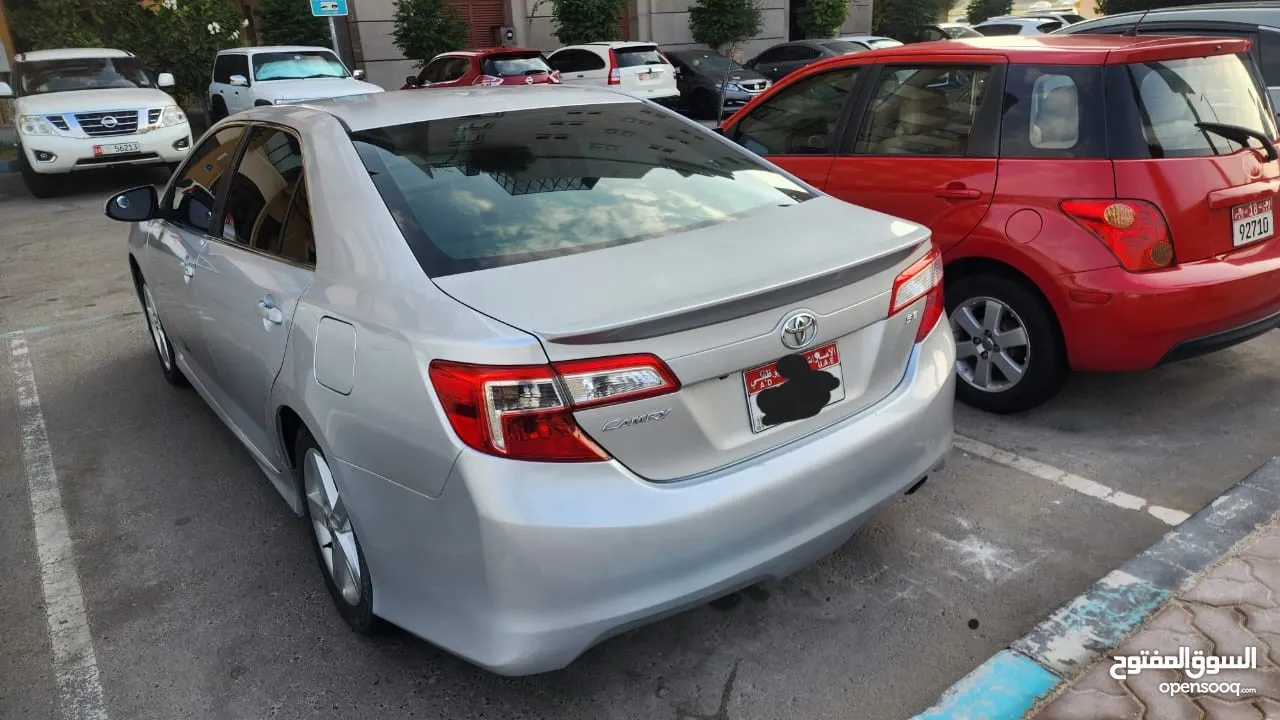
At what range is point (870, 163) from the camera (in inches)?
182

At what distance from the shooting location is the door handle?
284cm

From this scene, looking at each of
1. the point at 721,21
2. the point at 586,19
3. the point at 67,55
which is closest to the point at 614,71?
the point at 586,19

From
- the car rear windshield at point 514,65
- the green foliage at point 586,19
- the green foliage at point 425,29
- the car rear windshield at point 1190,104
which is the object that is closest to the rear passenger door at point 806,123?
the car rear windshield at point 1190,104

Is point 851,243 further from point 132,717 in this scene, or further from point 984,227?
point 132,717

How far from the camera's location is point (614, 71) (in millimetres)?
17328

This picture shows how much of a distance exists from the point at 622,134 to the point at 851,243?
1027mm

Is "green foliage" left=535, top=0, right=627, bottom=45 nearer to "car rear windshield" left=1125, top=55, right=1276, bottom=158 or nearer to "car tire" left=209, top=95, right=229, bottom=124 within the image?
"car tire" left=209, top=95, right=229, bottom=124

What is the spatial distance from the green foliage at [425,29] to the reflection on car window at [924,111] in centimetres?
1900

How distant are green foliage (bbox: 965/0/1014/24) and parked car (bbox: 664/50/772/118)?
20.2 m

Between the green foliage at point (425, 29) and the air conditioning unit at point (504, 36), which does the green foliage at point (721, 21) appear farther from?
the green foliage at point (425, 29)

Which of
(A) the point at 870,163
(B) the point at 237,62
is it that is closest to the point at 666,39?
(B) the point at 237,62

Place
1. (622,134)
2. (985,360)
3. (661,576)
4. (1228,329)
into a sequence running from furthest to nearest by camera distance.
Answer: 1. (985,360)
2. (1228,329)
3. (622,134)
4. (661,576)

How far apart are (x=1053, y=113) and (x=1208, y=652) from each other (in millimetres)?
2319

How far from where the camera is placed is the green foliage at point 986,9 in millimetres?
35406
